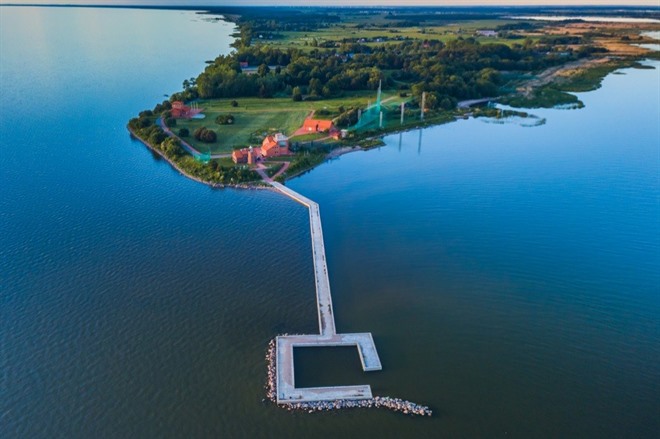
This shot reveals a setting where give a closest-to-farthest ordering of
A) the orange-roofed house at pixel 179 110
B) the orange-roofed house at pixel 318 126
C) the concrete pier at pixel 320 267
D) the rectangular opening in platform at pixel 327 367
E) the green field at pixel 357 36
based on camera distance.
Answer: the rectangular opening in platform at pixel 327 367 < the concrete pier at pixel 320 267 < the orange-roofed house at pixel 318 126 < the orange-roofed house at pixel 179 110 < the green field at pixel 357 36

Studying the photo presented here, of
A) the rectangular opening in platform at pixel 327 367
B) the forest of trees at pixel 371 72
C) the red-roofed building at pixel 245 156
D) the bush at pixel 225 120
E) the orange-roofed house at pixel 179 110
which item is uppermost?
the forest of trees at pixel 371 72

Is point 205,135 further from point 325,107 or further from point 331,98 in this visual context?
point 331,98

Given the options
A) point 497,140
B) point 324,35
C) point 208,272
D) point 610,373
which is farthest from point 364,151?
point 324,35

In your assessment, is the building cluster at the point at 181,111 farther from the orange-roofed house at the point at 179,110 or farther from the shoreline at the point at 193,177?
the shoreline at the point at 193,177

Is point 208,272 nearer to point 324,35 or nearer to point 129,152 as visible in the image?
point 129,152

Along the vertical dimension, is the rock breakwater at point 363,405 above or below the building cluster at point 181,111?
below

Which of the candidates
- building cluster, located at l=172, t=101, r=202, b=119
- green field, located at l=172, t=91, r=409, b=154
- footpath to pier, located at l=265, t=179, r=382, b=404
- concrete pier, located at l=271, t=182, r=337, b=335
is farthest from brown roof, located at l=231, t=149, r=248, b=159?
footpath to pier, located at l=265, t=179, r=382, b=404

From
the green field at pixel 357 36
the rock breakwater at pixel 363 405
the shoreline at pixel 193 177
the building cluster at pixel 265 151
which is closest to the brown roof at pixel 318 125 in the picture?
the building cluster at pixel 265 151
